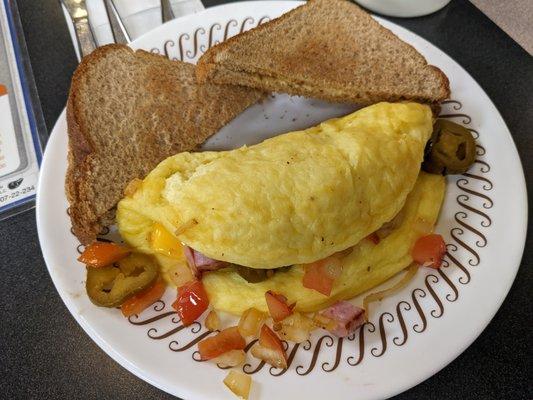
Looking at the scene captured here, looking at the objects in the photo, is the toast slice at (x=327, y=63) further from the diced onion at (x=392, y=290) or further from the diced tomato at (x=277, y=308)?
the diced tomato at (x=277, y=308)

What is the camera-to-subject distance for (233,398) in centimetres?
154

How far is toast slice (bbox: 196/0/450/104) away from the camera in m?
2.04

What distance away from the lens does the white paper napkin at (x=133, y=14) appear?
104 inches

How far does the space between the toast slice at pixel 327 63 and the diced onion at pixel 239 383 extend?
4.09 feet

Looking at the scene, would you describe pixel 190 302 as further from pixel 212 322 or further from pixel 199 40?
pixel 199 40

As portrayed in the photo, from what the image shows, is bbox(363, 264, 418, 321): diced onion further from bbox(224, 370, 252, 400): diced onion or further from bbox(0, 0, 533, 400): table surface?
bbox(224, 370, 252, 400): diced onion

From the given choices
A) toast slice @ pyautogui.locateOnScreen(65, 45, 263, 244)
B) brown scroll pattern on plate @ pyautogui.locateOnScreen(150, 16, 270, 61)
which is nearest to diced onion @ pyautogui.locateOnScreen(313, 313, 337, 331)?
toast slice @ pyautogui.locateOnScreen(65, 45, 263, 244)

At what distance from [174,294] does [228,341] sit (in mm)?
313

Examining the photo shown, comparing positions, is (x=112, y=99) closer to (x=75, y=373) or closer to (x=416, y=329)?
(x=75, y=373)

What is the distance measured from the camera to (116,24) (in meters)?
2.65

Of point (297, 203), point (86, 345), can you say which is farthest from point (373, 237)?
point (86, 345)

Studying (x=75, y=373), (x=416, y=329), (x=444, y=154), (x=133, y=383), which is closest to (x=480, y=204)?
(x=444, y=154)

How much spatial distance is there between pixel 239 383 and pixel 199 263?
1.51 ft

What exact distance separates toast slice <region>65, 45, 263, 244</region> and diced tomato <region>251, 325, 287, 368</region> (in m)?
0.79
